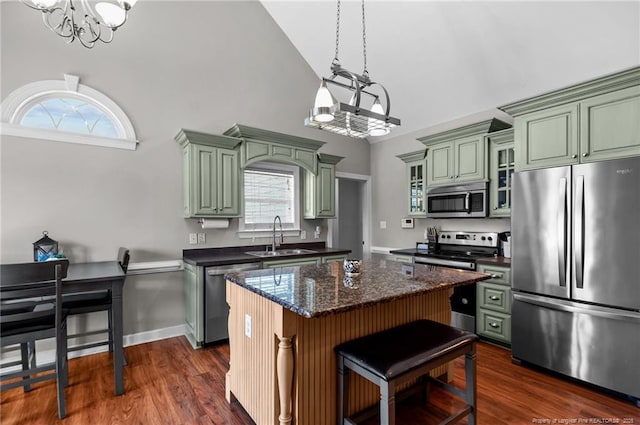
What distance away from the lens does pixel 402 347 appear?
65.5 inches

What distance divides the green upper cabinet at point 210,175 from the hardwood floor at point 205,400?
5.30ft

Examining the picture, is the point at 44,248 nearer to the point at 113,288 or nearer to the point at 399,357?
the point at 113,288

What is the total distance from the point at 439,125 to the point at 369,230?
205 centimetres

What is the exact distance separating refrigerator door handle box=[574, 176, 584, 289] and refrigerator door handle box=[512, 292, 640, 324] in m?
0.16

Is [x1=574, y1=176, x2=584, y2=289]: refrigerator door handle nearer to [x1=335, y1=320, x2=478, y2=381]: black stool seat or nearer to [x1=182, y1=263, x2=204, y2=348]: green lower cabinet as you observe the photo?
[x1=335, y1=320, x2=478, y2=381]: black stool seat

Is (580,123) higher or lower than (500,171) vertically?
higher

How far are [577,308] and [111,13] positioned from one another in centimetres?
383

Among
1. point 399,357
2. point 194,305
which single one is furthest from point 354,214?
point 399,357

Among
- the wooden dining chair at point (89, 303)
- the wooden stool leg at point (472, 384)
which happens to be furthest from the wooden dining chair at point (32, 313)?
the wooden stool leg at point (472, 384)

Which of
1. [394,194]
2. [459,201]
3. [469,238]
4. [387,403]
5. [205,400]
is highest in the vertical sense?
[394,194]

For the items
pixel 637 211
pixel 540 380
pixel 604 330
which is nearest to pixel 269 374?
pixel 540 380

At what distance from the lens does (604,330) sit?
7.61ft

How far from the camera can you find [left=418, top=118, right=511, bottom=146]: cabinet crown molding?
3.52m

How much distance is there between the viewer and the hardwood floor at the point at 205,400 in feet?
6.86
